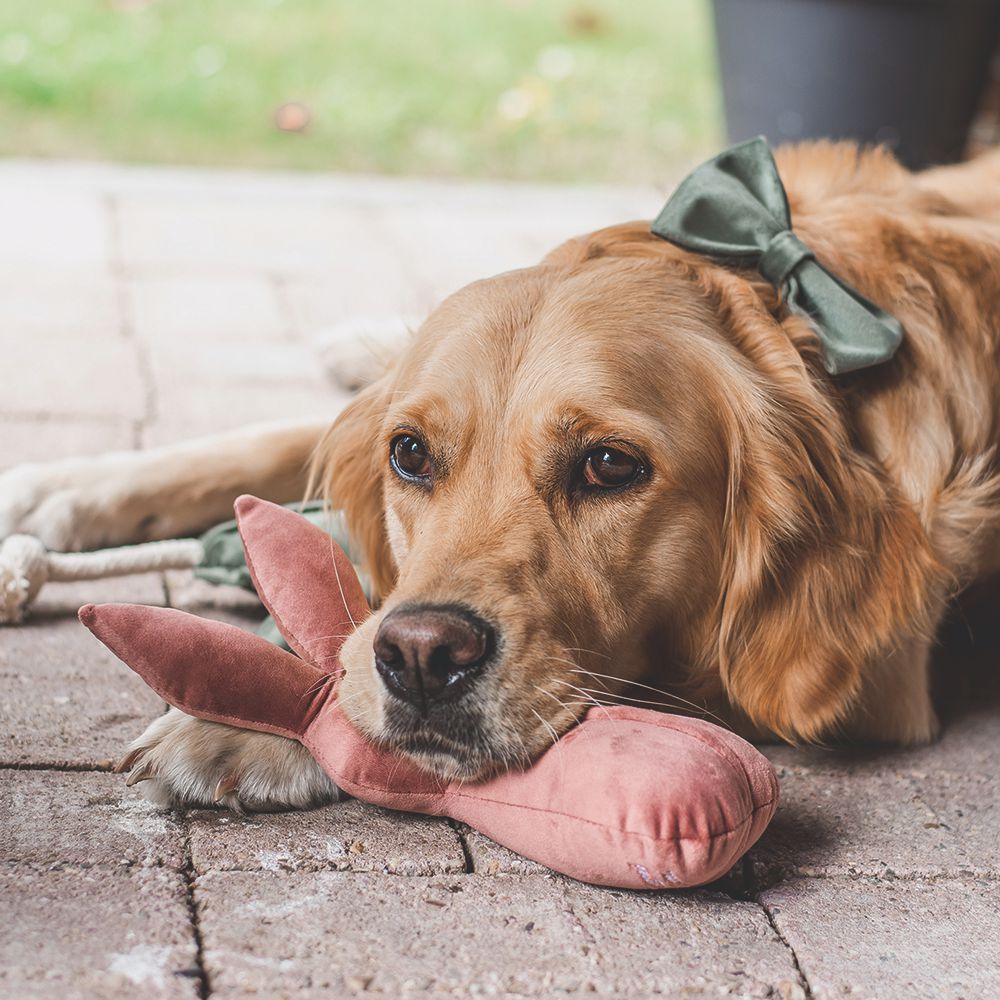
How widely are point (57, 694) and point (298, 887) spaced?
798 millimetres

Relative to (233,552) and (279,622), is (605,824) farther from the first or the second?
(233,552)

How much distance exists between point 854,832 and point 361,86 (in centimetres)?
791

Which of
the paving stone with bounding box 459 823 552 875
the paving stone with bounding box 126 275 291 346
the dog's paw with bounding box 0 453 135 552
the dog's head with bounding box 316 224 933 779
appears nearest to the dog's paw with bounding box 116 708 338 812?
the dog's head with bounding box 316 224 933 779

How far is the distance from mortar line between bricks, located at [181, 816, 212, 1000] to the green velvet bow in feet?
4.69

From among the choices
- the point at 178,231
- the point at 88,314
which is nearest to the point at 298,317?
the point at 88,314

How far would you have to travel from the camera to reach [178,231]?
5973 millimetres

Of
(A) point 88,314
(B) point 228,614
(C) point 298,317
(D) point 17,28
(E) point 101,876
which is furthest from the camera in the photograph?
(D) point 17,28

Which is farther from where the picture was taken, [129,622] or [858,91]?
[858,91]

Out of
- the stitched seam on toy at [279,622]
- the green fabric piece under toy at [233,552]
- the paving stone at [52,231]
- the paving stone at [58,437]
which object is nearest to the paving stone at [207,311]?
the paving stone at [52,231]

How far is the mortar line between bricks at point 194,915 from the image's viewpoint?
1.73m

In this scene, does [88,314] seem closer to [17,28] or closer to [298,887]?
[298,887]

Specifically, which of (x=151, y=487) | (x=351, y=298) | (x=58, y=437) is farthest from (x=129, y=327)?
(x=151, y=487)

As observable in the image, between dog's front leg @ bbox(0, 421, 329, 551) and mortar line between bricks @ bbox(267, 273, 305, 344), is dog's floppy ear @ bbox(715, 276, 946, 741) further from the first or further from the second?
mortar line between bricks @ bbox(267, 273, 305, 344)

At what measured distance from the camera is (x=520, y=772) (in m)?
2.11
